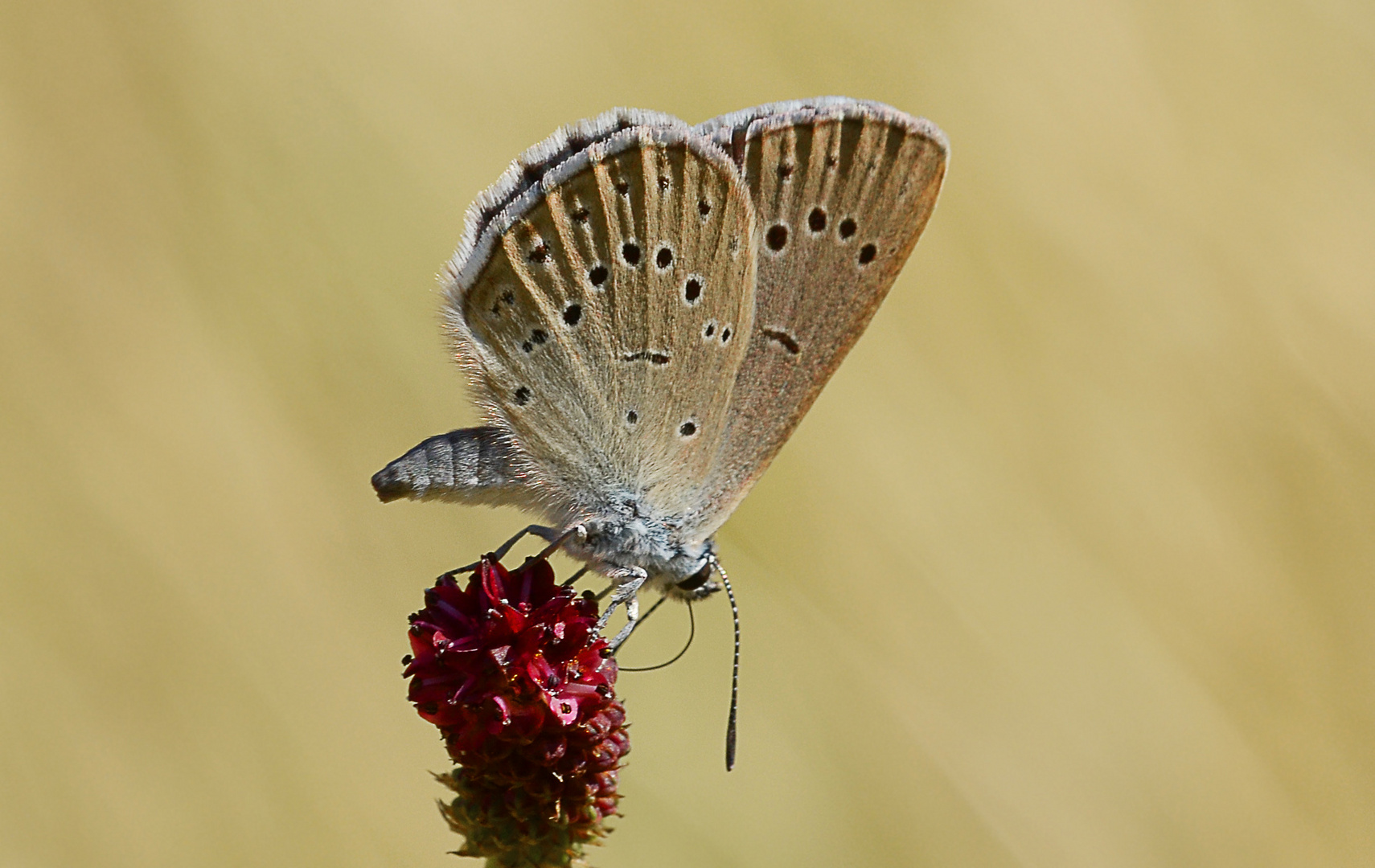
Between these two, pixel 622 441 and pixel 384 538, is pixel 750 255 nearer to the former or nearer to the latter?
pixel 622 441

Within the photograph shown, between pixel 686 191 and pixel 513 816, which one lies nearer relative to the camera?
pixel 513 816

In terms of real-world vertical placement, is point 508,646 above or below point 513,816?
above

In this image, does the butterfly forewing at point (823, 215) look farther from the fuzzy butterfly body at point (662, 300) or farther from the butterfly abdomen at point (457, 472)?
the butterfly abdomen at point (457, 472)

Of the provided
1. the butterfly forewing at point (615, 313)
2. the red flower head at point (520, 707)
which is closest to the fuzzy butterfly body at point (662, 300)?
the butterfly forewing at point (615, 313)

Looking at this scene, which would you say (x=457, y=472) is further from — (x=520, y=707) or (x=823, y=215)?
(x=823, y=215)

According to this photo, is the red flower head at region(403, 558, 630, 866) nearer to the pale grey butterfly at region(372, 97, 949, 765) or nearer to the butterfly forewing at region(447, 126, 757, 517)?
the pale grey butterfly at region(372, 97, 949, 765)

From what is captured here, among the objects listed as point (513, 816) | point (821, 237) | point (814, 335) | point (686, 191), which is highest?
point (686, 191)

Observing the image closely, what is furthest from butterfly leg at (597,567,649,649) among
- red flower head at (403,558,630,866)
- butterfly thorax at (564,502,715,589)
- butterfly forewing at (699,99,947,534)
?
butterfly forewing at (699,99,947,534)

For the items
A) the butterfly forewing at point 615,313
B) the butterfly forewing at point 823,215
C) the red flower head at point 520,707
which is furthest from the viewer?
the butterfly forewing at point 823,215

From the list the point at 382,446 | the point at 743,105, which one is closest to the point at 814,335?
the point at 382,446

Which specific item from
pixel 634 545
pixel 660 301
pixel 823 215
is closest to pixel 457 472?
pixel 634 545
